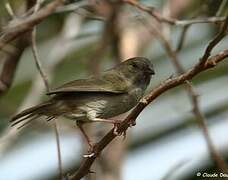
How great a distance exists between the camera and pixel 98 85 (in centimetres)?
450

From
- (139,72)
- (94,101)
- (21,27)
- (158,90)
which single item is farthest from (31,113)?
(158,90)

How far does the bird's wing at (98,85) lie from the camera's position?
4223mm

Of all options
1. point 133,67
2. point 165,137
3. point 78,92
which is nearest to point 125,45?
point 165,137

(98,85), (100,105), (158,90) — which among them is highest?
(98,85)

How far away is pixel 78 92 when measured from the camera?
4480 millimetres

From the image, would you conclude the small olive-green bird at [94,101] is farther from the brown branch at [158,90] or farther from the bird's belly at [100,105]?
the brown branch at [158,90]

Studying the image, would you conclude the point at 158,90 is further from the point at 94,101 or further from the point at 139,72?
the point at 139,72

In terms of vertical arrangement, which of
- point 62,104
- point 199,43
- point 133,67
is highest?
point 199,43

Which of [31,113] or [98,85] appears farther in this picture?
[98,85]

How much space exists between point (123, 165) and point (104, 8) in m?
1.58

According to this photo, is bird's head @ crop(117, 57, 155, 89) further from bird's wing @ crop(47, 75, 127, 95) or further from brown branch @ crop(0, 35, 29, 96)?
brown branch @ crop(0, 35, 29, 96)

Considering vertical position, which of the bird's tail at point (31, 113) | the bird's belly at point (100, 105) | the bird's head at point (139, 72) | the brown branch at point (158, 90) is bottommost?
the brown branch at point (158, 90)

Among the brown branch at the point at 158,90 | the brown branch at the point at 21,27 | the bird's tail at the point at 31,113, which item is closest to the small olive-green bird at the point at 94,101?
the bird's tail at the point at 31,113

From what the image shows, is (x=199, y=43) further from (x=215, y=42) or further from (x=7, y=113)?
(x=215, y=42)
